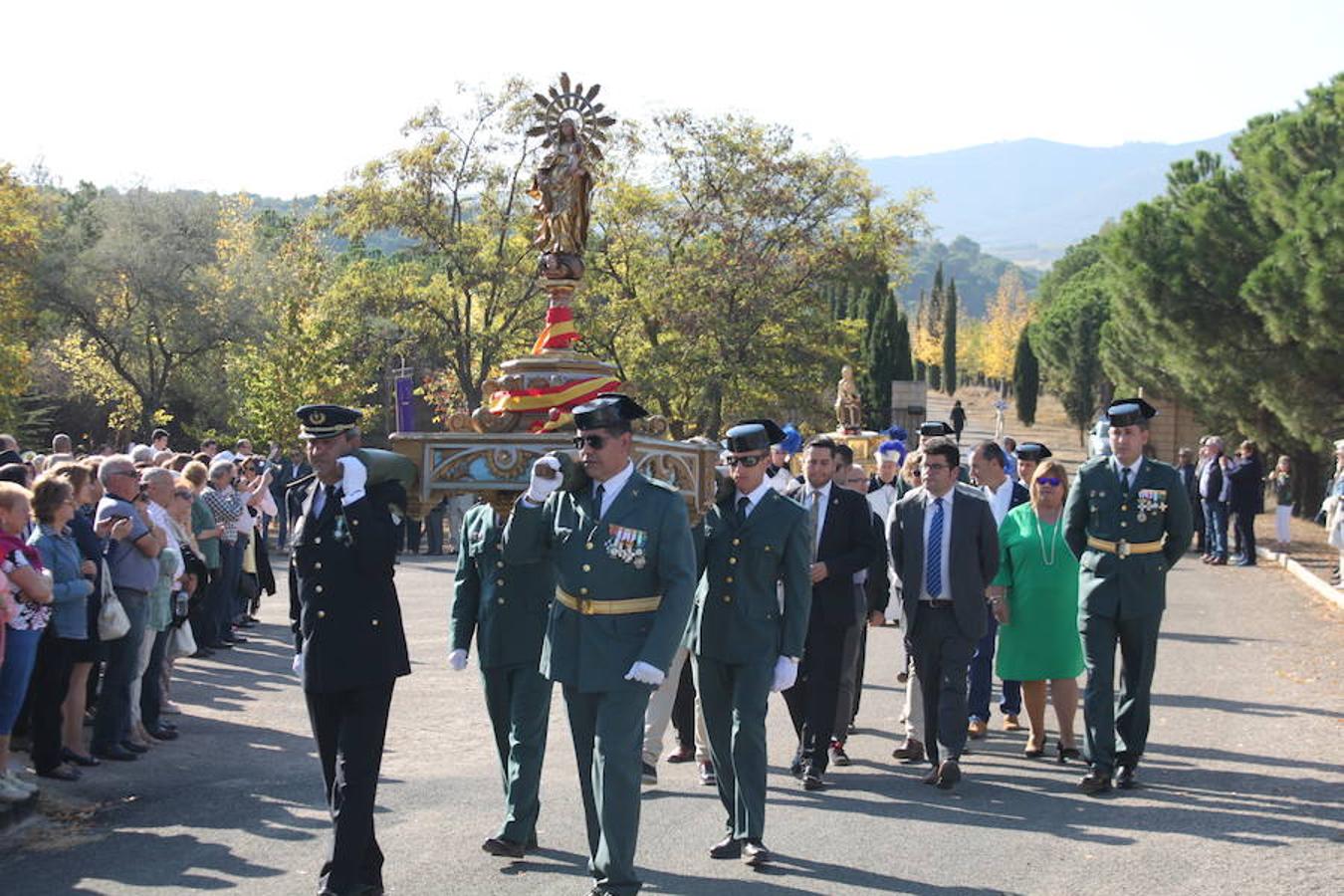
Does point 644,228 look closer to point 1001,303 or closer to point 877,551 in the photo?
point 877,551

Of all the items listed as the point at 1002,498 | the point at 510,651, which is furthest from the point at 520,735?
the point at 1002,498

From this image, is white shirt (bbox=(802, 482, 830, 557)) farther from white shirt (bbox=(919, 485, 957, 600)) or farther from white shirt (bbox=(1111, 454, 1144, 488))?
white shirt (bbox=(1111, 454, 1144, 488))

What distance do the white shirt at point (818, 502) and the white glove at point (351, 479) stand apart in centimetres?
371

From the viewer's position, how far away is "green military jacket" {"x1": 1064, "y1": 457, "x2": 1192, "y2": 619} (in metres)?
8.80

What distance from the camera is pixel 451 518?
85.9 ft

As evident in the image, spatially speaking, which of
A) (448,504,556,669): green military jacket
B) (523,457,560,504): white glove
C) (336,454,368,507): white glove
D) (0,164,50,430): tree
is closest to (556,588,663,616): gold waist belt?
(523,457,560,504): white glove

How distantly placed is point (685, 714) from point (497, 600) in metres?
2.63

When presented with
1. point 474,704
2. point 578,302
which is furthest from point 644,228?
point 474,704

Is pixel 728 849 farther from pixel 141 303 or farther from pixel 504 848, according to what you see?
pixel 141 303

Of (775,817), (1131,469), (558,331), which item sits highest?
(558,331)

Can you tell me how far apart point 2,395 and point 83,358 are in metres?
8.28

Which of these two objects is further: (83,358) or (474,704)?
(83,358)

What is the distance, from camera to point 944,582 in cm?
905

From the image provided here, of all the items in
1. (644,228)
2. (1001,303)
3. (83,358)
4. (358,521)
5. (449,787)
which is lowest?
(449,787)
